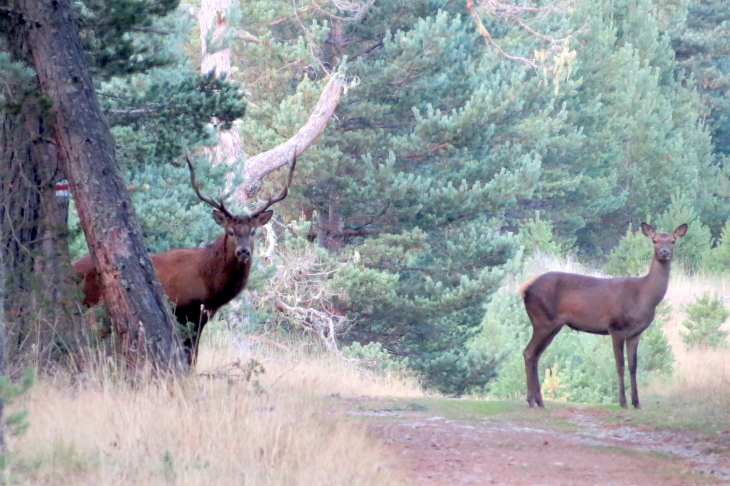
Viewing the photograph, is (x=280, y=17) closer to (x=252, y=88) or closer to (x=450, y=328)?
(x=252, y=88)

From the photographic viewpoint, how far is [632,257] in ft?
80.1

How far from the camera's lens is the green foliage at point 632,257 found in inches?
941

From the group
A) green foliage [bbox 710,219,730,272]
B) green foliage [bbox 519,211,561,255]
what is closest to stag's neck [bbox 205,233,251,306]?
green foliage [bbox 519,211,561,255]

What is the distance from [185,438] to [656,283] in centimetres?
590

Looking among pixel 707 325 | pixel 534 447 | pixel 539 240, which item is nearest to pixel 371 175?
pixel 707 325

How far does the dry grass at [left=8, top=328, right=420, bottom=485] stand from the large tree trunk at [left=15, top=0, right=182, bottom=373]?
360 millimetres

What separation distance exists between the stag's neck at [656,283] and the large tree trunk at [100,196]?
196 inches

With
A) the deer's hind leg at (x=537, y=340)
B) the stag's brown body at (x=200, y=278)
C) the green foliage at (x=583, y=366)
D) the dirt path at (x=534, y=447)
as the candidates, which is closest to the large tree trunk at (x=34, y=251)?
the stag's brown body at (x=200, y=278)

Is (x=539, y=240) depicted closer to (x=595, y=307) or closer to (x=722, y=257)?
(x=722, y=257)

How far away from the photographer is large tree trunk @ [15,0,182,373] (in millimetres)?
7180

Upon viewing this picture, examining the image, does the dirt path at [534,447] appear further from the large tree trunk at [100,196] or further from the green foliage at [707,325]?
the green foliage at [707,325]

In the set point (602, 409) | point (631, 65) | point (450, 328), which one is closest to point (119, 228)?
point (602, 409)

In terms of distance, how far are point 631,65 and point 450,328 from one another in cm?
1650

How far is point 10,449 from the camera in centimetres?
529
